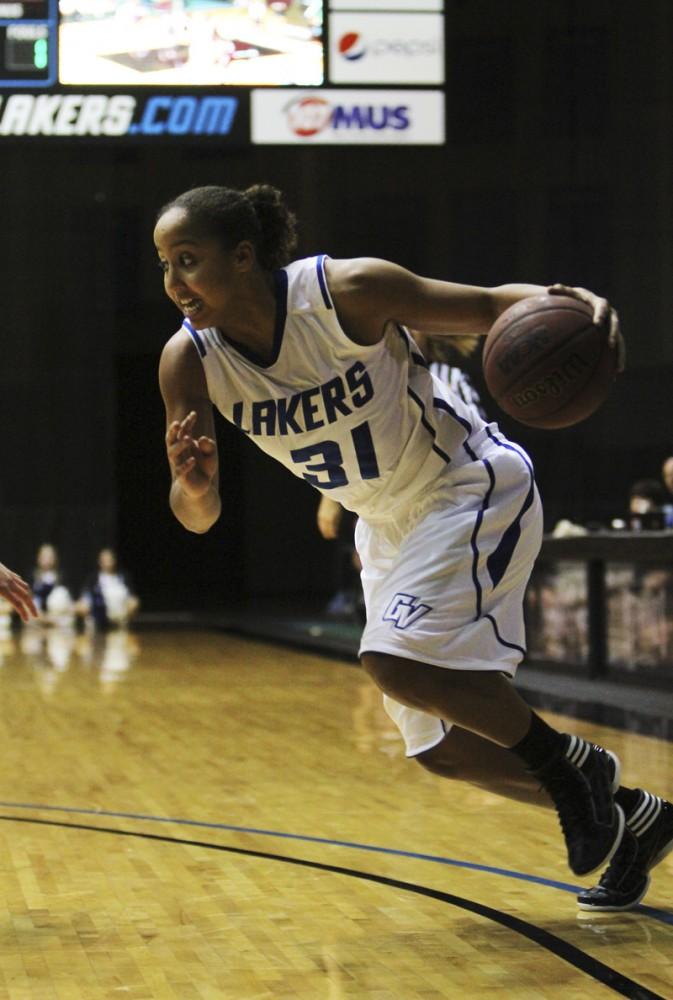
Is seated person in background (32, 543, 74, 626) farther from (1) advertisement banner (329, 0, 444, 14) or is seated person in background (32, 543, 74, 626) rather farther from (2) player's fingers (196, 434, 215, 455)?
(2) player's fingers (196, 434, 215, 455)

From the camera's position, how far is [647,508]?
8.61m

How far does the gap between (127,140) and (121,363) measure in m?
8.34

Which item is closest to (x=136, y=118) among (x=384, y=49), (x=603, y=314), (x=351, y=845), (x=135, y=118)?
(x=135, y=118)

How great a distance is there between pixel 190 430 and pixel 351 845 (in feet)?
4.92

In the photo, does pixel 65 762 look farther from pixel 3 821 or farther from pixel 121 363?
pixel 121 363

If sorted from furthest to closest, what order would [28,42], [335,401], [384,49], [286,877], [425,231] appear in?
1. [425,231]
2. [384,49]
3. [28,42]
4. [286,877]
5. [335,401]

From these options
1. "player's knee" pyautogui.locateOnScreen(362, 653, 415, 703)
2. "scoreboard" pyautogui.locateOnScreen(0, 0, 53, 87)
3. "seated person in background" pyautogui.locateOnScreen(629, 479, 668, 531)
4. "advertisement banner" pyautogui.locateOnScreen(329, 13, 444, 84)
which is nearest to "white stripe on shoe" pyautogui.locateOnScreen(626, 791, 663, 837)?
"player's knee" pyautogui.locateOnScreen(362, 653, 415, 703)

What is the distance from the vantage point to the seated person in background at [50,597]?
14.9 meters

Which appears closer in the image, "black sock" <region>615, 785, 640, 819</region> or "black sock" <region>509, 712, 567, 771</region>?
"black sock" <region>509, 712, 567, 771</region>

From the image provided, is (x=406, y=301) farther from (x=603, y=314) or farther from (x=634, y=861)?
(x=634, y=861)

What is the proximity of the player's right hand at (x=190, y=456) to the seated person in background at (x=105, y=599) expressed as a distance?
12092 millimetres

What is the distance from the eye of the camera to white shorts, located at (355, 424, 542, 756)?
2865mm

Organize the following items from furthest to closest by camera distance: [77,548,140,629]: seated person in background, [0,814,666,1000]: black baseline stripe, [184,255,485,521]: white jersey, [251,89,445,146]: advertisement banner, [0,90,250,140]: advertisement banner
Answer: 1. [77,548,140,629]: seated person in background
2. [251,89,445,146]: advertisement banner
3. [0,90,250,140]: advertisement banner
4. [184,255,485,521]: white jersey
5. [0,814,666,1000]: black baseline stripe

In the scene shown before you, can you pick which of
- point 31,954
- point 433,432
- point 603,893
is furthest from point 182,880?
point 433,432
